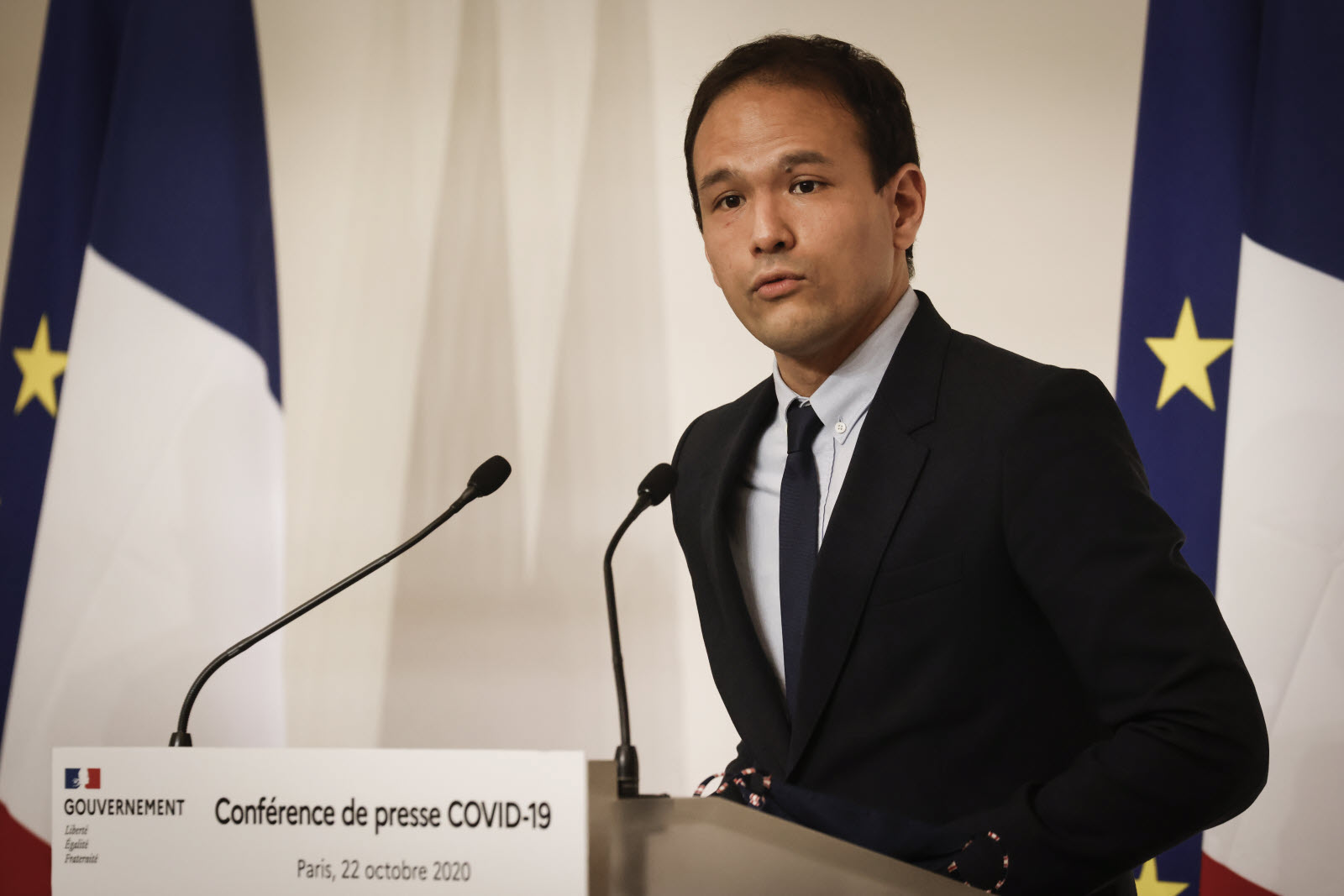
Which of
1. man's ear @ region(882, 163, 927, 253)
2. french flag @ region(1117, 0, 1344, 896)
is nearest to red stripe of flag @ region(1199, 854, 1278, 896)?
french flag @ region(1117, 0, 1344, 896)

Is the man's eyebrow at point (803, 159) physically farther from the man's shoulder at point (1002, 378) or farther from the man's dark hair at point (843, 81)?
the man's shoulder at point (1002, 378)

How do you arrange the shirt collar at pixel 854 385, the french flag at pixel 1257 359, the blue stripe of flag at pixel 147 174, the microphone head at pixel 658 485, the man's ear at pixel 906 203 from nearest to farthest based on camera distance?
the microphone head at pixel 658 485 < the shirt collar at pixel 854 385 < the man's ear at pixel 906 203 < the french flag at pixel 1257 359 < the blue stripe of flag at pixel 147 174

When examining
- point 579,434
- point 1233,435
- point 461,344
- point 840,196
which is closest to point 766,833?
point 840,196

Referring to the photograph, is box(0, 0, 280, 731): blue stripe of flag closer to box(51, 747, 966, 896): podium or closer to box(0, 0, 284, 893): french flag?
box(0, 0, 284, 893): french flag

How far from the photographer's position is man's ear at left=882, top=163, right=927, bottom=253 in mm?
1586

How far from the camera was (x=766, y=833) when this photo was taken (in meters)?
1.00

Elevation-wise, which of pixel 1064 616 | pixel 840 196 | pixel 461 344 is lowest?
pixel 1064 616

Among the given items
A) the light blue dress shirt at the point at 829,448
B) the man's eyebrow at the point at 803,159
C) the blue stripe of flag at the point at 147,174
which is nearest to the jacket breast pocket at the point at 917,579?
the light blue dress shirt at the point at 829,448

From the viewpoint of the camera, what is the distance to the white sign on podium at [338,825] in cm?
82

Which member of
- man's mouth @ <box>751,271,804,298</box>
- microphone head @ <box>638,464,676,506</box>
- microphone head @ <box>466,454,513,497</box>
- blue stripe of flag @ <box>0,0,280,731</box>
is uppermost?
blue stripe of flag @ <box>0,0,280,731</box>

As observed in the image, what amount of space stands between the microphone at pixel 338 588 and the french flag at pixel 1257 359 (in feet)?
4.88

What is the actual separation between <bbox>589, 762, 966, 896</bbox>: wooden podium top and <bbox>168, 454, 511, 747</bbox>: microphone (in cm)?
41

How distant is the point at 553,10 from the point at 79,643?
2.04 meters

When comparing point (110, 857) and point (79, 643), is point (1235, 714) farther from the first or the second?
point (79, 643)
